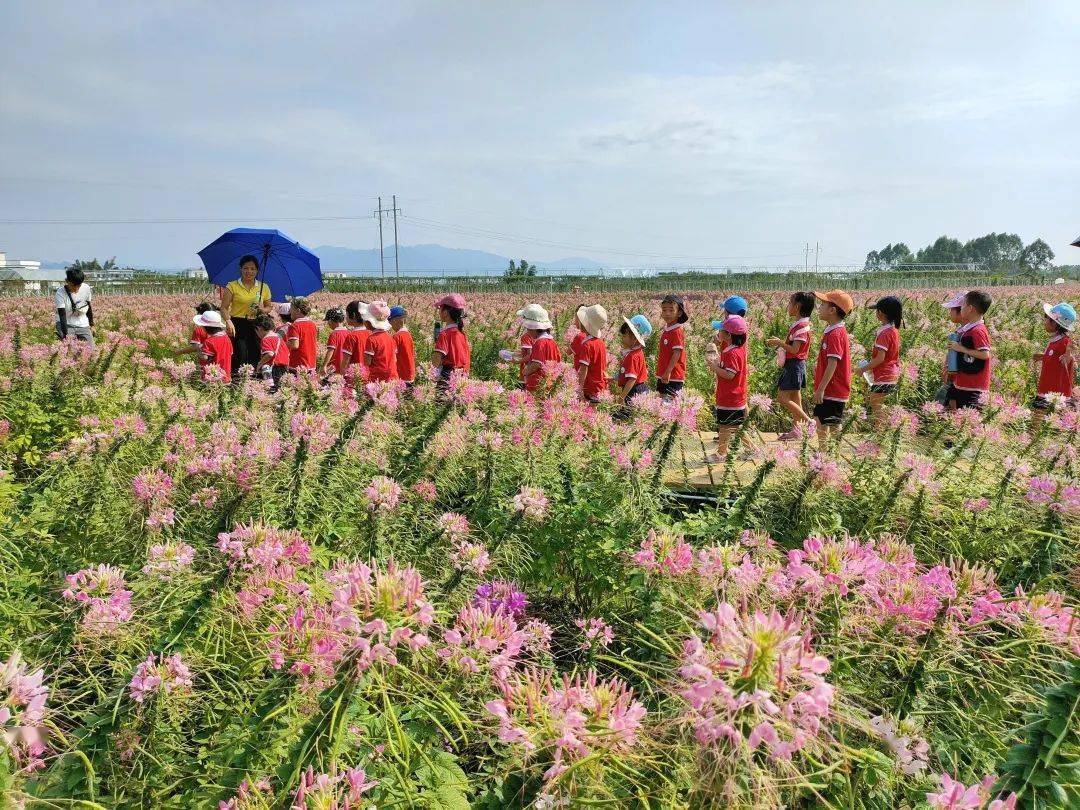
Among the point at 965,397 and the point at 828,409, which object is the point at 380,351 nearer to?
the point at 828,409

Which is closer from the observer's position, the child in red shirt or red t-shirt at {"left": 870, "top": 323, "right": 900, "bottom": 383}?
red t-shirt at {"left": 870, "top": 323, "right": 900, "bottom": 383}

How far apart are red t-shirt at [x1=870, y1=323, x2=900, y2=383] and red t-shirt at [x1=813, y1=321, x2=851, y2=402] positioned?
0.52m

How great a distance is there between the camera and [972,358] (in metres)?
6.70

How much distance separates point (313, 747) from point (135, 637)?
89 centimetres

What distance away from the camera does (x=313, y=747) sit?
134cm

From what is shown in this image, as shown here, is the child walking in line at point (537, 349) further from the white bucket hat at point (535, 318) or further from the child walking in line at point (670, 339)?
the child walking in line at point (670, 339)

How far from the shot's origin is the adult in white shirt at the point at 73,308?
834 centimetres

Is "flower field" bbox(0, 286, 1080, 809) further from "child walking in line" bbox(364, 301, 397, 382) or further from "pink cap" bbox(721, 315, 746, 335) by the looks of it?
"child walking in line" bbox(364, 301, 397, 382)

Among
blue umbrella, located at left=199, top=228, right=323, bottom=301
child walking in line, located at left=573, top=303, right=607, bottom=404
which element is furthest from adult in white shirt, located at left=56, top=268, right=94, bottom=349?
child walking in line, located at left=573, top=303, right=607, bottom=404

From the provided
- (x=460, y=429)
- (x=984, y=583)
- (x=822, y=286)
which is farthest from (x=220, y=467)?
(x=822, y=286)

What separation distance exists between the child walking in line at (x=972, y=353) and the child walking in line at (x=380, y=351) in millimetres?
6096

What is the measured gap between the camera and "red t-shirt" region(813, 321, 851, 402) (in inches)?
252

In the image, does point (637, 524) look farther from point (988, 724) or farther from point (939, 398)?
point (939, 398)

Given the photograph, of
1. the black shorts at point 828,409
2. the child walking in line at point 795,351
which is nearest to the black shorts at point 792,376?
the child walking in line at point 795,351
